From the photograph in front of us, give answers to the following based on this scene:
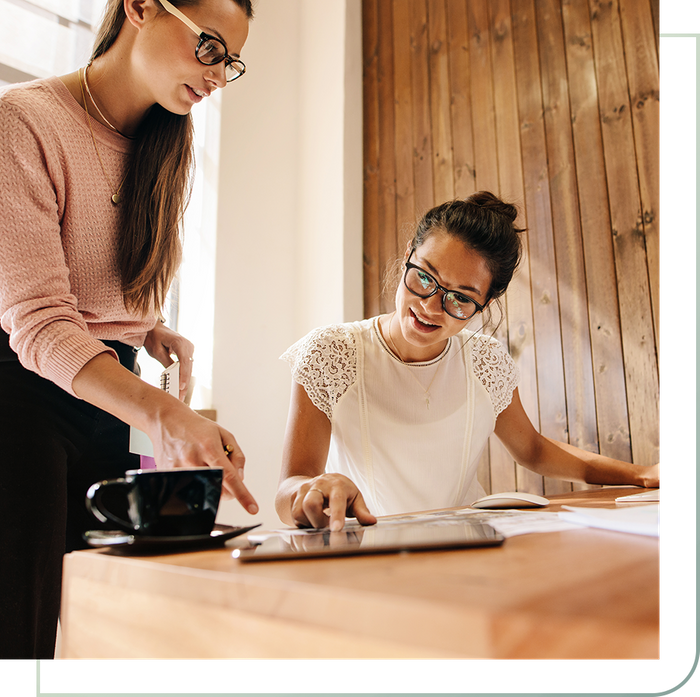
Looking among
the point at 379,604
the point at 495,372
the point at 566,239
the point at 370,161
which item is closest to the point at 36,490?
the point at 379,604

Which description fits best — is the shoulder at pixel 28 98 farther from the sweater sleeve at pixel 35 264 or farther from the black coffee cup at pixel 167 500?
the black coffee cup at pixel 167 500

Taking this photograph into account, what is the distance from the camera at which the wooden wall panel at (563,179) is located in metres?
1.91

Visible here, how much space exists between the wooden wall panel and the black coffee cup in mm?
1666

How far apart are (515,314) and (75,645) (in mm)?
1938

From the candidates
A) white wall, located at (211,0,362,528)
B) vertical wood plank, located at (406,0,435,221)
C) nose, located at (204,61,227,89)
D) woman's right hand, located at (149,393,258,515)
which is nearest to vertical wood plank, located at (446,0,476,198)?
vertical wood plank, located at (406,0,435,221)

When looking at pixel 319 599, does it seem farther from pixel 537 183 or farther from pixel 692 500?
pixel 537 183

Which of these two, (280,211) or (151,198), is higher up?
(280,211)

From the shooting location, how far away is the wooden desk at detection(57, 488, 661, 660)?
28 centimetres

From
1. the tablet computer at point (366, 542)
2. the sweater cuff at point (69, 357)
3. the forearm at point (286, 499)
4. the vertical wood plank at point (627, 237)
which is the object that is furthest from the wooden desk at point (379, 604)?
the vertical wood plank at point (627, 237)

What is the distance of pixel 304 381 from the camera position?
140 centimetres

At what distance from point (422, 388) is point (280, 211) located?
5.47ft

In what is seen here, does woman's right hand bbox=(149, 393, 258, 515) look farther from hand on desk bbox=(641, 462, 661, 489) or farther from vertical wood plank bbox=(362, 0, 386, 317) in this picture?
vertical wood plank bbox=(362, 0, 386, 317)

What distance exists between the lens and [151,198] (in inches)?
43.4

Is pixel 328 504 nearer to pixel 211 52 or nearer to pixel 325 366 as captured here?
pixel 325 366
